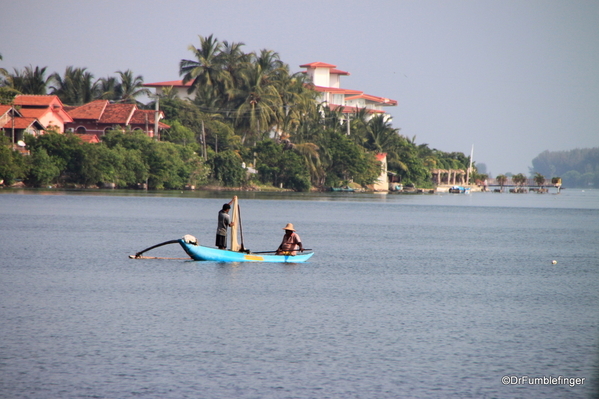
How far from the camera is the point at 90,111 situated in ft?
312

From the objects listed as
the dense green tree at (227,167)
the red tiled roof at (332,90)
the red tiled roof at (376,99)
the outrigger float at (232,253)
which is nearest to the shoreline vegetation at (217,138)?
the dense green tree at (227,167)

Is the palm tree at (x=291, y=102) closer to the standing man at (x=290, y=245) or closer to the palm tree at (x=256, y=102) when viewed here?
the palm tree at (x=256, y=102)

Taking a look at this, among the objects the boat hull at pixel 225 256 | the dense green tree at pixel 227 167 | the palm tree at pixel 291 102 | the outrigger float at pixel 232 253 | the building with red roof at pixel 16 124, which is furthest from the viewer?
the palm tree at pixel 291 102

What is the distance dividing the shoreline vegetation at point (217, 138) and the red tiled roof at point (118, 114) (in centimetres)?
359

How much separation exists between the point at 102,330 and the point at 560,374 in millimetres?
9286

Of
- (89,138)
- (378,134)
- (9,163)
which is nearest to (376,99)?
(378,134)

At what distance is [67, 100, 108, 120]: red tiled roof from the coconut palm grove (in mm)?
7066

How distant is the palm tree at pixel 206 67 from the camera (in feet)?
337

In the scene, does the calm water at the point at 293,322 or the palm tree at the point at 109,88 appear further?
the palm tree at the point at 109,88

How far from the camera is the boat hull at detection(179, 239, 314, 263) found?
27.4m

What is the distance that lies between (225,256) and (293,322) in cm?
981

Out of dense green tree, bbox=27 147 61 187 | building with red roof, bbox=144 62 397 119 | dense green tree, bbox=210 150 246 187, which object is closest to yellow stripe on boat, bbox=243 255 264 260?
dense green tree, bbox=27 147 61 187

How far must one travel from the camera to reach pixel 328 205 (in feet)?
259

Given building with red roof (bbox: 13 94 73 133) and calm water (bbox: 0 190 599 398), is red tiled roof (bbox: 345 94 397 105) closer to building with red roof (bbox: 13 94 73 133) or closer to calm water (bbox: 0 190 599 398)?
building with red roof (bbox: 13 94 73 133)
